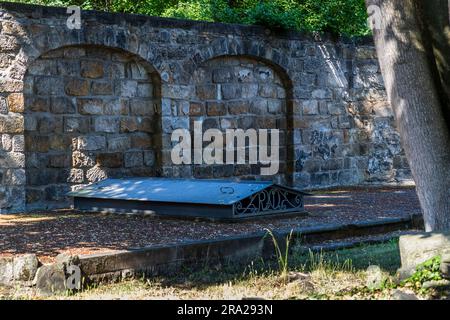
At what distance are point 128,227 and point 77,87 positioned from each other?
3396 mm

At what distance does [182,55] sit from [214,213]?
153 inches

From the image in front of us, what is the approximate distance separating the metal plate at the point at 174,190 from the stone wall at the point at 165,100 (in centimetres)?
91

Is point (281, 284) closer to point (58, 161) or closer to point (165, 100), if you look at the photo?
point (58, 161)

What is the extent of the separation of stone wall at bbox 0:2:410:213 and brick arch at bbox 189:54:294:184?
20 millimetres

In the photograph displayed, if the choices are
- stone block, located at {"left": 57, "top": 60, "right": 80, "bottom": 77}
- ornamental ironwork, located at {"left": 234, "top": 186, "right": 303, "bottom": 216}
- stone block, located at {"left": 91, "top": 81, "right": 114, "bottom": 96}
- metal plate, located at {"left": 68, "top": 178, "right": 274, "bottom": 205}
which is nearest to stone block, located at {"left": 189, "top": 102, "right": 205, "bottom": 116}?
stone block, located at {"left": 91, "top": 81, "right": 114, "bottom": 96}

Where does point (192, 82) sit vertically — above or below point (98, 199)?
above

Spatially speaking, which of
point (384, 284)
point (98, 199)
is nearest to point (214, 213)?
point (98, 199)

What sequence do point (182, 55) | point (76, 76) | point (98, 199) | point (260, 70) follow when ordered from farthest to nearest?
point (260, 70) < point (182, 55) < point (76, 76) < point (98, 199)

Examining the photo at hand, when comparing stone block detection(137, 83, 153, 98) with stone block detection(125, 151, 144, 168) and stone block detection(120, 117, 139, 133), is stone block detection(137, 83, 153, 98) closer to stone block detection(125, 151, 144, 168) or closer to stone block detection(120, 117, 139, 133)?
stone block detection(120, 117, 139, 133)

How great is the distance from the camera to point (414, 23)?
25.0 ft

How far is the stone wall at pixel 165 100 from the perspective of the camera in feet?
39.2

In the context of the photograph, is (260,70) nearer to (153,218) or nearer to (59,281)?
(153,218)

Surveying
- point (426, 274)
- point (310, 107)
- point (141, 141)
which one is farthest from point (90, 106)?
point (426, 274)

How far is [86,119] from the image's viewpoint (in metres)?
12.7
